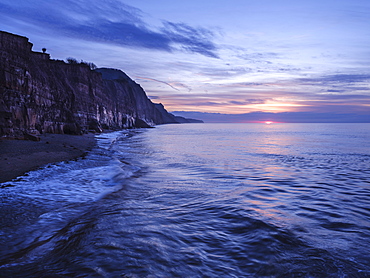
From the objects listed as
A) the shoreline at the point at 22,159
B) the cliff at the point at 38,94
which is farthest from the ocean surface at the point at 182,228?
the cliff at the point at 38,94

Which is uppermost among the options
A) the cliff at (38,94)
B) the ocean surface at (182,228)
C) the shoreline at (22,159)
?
the cliff at (38,94)

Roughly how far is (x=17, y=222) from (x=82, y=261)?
8.08 ft

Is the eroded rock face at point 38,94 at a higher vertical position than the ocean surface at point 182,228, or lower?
higher

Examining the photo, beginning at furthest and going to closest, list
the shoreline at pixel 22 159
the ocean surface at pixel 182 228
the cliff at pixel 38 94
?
the cliff at pixel 38 94 → the shoreline at pixel 22 159 → the ocean surface at pixel 182 228

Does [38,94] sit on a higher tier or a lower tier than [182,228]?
higher

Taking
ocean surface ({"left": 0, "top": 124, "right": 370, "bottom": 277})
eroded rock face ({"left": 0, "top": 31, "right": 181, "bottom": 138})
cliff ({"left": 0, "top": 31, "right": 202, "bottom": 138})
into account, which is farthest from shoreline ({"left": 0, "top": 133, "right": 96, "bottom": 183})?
eroded rock face ({"left": 0, "top": 31, "right": 181, "bottom": 138})

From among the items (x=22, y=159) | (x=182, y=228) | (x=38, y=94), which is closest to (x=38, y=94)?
(x=38, y=94)

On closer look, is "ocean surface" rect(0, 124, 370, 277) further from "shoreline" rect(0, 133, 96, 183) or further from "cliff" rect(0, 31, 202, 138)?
"cliff" rect(0, 31, 202, 138)

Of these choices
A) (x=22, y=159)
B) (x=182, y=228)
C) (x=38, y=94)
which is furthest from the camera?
(x=38, y=94)

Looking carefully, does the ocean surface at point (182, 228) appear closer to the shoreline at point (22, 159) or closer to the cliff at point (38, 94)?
the shoreline at point (22, 159)

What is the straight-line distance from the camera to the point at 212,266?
3820 mm

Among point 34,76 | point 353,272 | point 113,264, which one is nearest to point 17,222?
point 113,264

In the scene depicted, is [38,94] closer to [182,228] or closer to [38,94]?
[38,94]

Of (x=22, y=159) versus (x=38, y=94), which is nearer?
(x=22, y=159)
